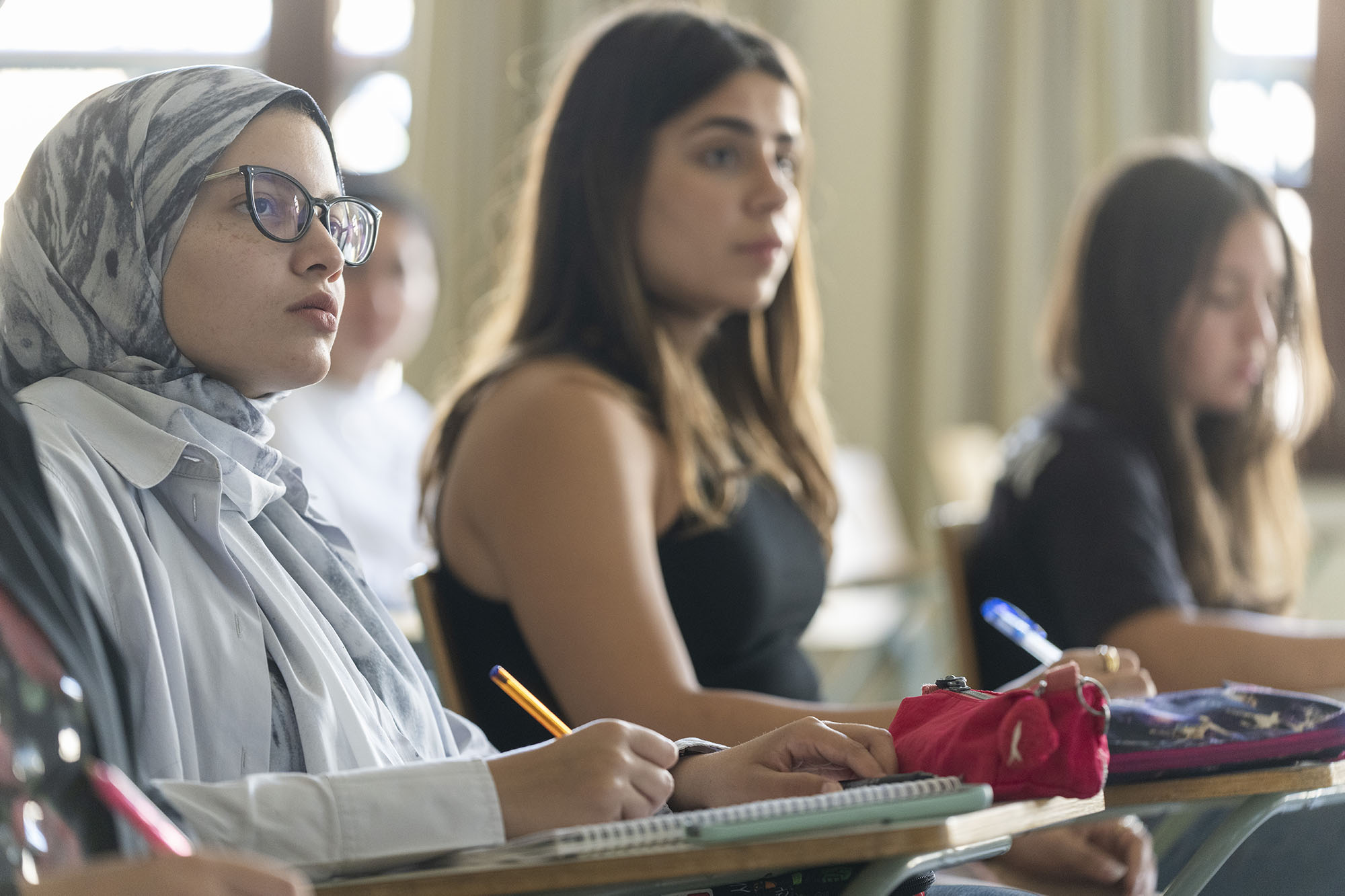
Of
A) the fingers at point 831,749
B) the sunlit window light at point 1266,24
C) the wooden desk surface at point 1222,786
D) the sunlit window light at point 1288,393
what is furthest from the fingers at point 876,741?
the sunlit window light at point 1266,24

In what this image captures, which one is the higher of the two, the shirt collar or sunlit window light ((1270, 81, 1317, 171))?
the shirt collar

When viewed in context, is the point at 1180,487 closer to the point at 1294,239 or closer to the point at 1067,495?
the point at 1067,495

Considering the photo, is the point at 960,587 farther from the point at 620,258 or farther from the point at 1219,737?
the point at 1219,737

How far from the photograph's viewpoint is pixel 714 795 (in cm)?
89

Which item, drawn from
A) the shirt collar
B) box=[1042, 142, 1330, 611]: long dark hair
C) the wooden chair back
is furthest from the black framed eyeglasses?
box=[1042, 142, 1330, 611]: long dark hair

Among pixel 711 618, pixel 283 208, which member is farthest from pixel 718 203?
pixel 283 208

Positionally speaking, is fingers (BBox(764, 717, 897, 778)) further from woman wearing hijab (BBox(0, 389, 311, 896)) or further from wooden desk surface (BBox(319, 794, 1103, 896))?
woman wearing hijab (BBox(0, 389, 311, 896))

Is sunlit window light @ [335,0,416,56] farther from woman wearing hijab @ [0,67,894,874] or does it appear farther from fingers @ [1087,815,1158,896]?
fingers @ [1087,815,1158,896]

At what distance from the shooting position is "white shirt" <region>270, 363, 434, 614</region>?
293cm

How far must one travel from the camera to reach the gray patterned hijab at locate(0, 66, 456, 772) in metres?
0.91

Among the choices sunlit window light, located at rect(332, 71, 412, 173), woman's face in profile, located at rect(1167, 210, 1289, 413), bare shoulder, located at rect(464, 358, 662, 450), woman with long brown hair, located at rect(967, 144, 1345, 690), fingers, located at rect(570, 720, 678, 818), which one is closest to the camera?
fingers, located at rect(570, 720, 678, 818)

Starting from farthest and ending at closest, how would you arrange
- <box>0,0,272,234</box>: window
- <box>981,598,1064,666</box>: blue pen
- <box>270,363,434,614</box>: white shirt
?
<box>0,0,272,234</box>: window, <box>270,363,434,614</box>: white shirt, <box>981,598,1064,666</box>: blue pen

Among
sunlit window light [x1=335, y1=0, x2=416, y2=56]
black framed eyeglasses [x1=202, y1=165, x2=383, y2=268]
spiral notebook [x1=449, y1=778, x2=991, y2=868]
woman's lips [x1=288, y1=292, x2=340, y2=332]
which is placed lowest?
spiral notebook [x1=449, y1=778, x2=991, y2=868]

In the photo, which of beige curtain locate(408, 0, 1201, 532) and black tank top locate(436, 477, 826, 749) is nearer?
black tank top locate(436, 477, 826, 749)
